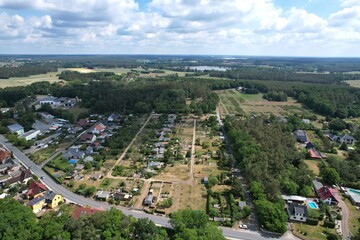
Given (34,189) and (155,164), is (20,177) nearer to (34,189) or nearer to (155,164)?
(34,189)

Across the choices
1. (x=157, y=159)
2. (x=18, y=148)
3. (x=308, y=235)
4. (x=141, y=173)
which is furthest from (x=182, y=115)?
(x=308, y=235)

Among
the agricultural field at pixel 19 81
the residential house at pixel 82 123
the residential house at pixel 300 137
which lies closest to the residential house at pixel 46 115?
the residential house at pixel 82 123

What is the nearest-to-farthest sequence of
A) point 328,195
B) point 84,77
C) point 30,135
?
1. point 328,195
2. point 30,135
3. point 84,77

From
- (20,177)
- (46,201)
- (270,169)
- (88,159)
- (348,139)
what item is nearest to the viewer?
(46,201)

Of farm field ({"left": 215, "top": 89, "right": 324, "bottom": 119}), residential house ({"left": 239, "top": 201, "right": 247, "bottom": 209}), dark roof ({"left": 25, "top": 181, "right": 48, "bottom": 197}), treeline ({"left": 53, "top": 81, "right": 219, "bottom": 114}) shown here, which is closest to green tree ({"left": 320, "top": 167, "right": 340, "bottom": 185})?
residential house ({"left": 239, "top": 201, "right": 247, "bottom": 209})

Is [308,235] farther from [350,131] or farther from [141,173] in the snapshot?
[350,131]

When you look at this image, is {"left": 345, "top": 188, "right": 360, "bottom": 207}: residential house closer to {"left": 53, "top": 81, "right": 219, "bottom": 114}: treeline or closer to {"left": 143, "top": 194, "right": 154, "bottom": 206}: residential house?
{"left": 143, "top": 194, "right": 154, "bottom": 206}: residential house

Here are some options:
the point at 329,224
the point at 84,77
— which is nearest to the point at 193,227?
the point at 329,224
